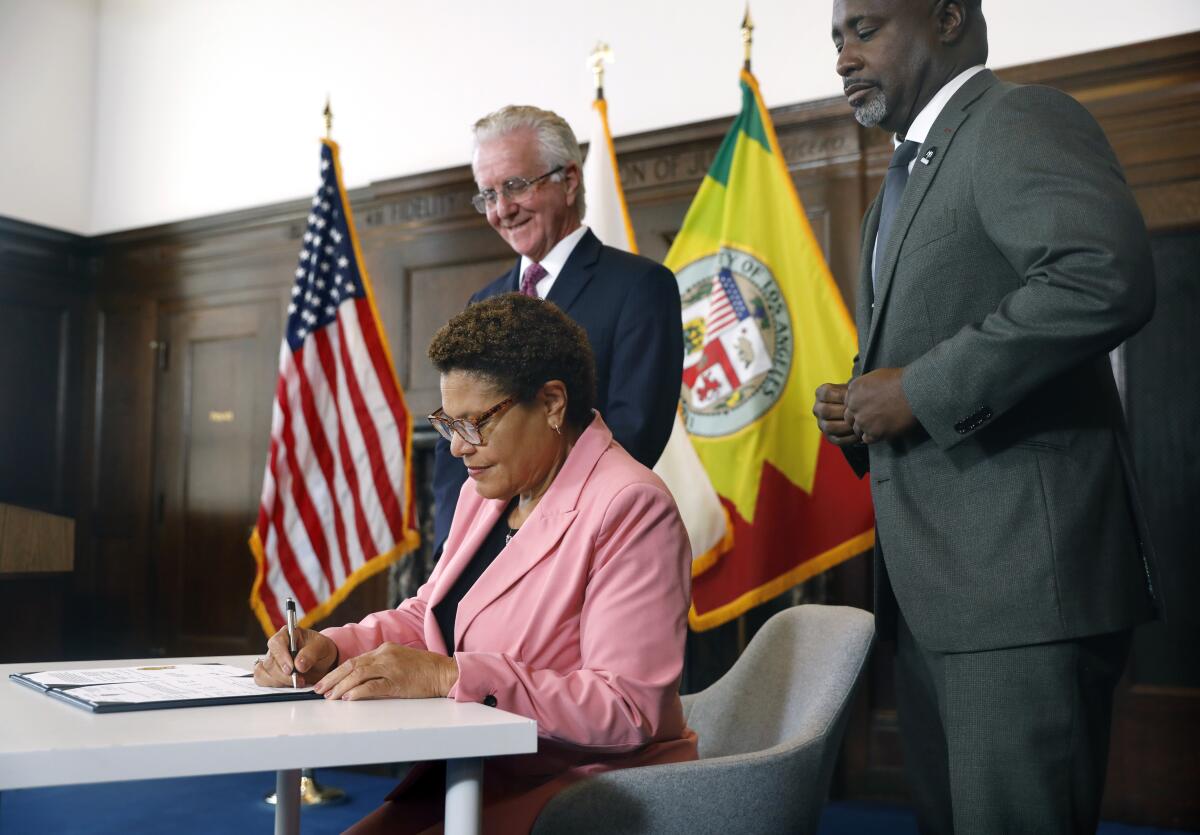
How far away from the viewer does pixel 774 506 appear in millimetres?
3494

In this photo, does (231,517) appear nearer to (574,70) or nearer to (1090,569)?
(574,70)

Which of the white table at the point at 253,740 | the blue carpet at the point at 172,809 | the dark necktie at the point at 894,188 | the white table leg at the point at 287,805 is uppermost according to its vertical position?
the dark necktie at the point at 894,188

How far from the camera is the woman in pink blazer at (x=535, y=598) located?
1355 mm

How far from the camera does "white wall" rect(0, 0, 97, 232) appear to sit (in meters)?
5.83

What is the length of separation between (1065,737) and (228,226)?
500cm

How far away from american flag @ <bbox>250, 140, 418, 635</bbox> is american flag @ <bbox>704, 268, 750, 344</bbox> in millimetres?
1223

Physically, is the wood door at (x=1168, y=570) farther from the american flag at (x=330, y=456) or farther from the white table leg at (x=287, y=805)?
the white table leg at (x=287, y=805)

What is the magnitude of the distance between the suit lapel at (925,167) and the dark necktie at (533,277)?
1.07 m

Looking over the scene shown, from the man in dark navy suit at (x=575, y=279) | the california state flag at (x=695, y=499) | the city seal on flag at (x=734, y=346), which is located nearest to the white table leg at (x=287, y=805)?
the man in dark navy suit at (x=575, y=279)

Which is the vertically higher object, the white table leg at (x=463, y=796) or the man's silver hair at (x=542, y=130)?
the man's silver hair at (x=542, y=130)

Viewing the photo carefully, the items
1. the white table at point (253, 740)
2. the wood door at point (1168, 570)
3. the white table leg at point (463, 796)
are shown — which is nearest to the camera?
the white table at point (253, 740)

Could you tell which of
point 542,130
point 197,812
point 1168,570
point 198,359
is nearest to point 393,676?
point 542,130

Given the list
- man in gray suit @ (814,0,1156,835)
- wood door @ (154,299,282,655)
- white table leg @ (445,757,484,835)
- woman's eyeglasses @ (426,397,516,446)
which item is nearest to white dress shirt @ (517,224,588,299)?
woman's eyeglasses @ (426,397,516,446)

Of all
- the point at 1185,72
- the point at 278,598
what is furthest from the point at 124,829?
the point at 1185,72
